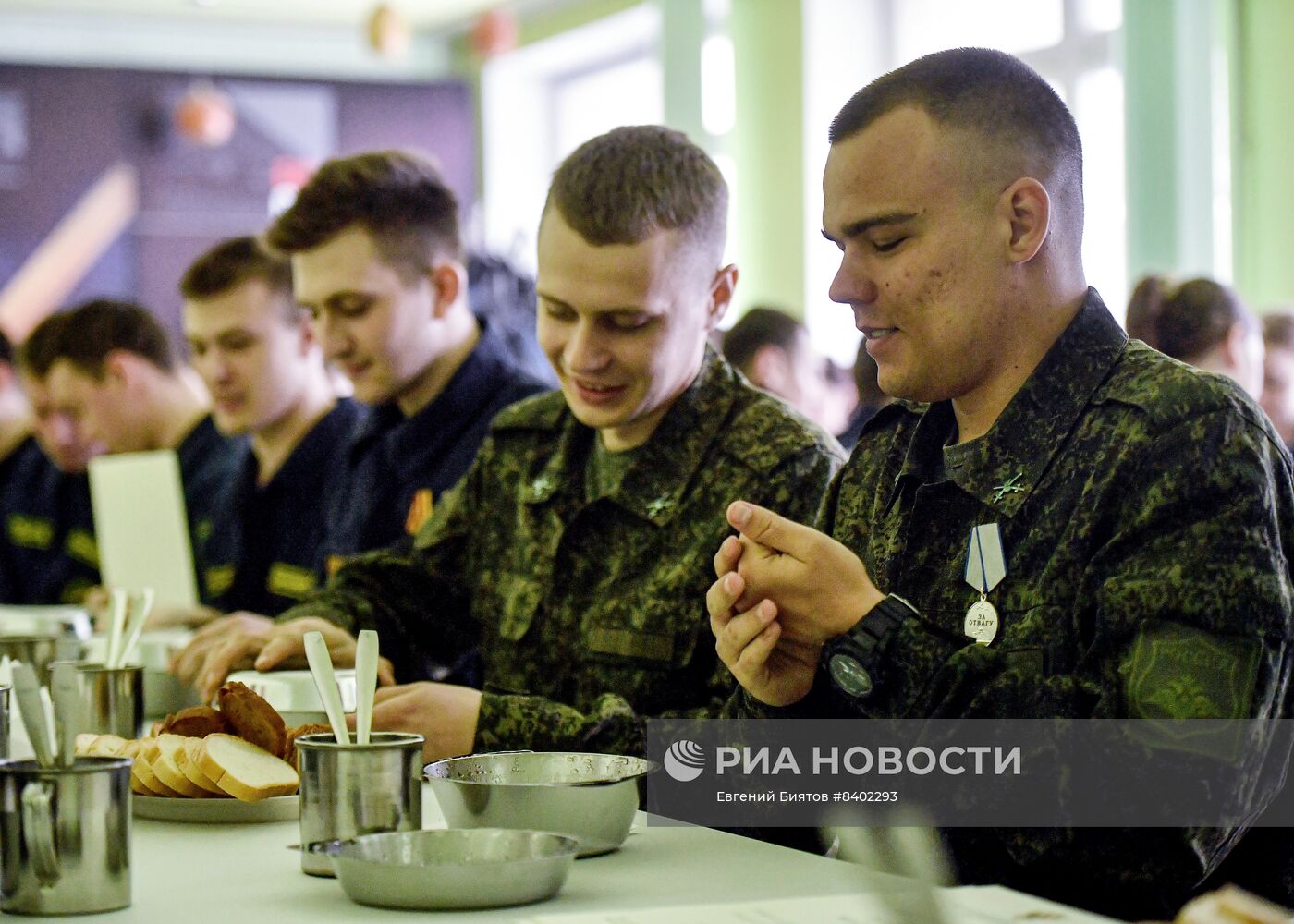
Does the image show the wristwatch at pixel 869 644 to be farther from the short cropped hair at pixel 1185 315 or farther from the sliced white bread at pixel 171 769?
the short cropped hair at pixel 1185 315

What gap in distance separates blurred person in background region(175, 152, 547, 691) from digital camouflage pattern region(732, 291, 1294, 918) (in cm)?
130

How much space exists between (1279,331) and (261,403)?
8.80 ft

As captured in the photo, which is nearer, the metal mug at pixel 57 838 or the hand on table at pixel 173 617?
the metal mug at pixel 57 838

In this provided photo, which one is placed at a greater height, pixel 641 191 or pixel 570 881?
pixel 641 191

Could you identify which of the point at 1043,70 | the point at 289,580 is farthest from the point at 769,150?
the point at 289,580

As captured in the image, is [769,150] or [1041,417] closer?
[1041,417]

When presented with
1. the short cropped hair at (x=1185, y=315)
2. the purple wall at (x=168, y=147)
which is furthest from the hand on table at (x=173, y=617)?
the purple wall at (x=168, y=147)

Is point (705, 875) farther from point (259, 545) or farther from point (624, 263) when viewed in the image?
point (259, 545)

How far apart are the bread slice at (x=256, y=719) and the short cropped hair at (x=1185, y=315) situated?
7.77 ft

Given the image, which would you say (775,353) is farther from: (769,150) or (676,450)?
(769,150)

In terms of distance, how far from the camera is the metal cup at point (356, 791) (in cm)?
119

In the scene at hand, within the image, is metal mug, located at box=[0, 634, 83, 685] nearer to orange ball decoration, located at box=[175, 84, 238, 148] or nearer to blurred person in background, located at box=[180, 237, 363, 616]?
blurred person in background, located at box=[180, 237, 363, 616]

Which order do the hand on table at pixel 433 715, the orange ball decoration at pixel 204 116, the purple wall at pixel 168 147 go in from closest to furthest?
the hand on table at pixel 433 715 < the purple wall at pixel 168 147 < the orange ball decoration at pixel 204 116

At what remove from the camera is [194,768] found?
1.41 meters
